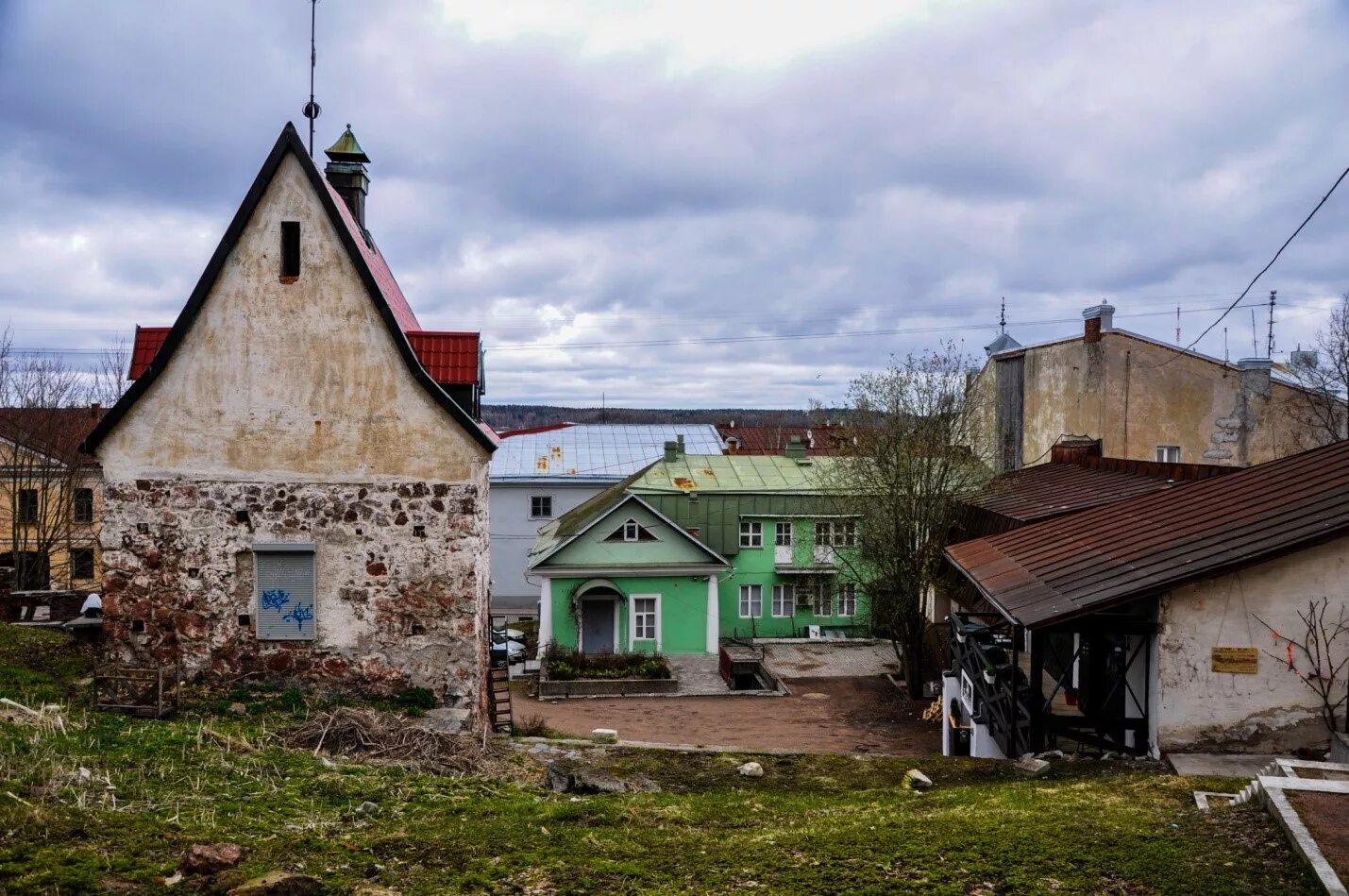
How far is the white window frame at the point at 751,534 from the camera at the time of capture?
35.1 m

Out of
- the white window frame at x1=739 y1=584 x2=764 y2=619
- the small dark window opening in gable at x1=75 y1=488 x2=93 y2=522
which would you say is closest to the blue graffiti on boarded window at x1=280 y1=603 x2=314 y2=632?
the white window frame at x1=739 y1=584 x2=764 y2=619

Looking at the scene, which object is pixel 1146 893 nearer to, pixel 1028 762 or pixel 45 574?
pixel 1028 762

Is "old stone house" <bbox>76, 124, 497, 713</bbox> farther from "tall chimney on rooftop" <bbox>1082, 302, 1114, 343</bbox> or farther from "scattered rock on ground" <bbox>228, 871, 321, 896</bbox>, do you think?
"tall chimney on rooftop" <bbox>1082, 302, 1114, 343</bbox>

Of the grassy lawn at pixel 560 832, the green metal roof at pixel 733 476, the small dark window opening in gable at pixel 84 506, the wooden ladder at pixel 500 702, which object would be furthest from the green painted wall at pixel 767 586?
the grassy lawn at pixel 560 832

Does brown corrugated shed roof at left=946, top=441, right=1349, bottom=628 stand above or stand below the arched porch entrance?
above

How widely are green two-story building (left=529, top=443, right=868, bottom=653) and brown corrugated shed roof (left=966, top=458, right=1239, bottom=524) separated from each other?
247 inches

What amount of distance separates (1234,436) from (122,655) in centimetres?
2888

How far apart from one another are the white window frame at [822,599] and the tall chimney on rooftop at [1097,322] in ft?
39.0

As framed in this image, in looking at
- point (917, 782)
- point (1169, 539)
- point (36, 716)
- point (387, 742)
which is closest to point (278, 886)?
point (387, 742)

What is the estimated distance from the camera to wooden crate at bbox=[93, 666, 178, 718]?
10781 mm

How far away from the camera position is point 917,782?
1011 cm

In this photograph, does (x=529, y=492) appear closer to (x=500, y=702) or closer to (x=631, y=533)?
(x=631, y=533)

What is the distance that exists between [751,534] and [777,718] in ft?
41.0

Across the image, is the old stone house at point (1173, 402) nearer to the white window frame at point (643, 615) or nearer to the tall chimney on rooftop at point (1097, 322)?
the tall chimney on rooftop at point (1097, 322)
